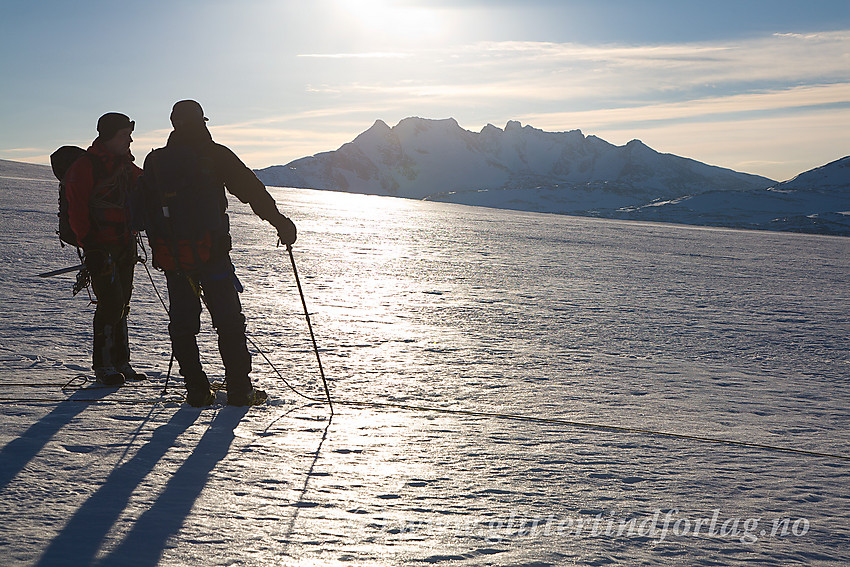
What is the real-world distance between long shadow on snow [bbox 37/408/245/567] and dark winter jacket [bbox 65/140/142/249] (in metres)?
1.37

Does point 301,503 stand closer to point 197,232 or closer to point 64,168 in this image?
point 197,232

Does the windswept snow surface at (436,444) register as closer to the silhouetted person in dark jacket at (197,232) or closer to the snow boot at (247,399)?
the snow boot at (247,399)

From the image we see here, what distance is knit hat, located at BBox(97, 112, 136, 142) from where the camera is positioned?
154 inches

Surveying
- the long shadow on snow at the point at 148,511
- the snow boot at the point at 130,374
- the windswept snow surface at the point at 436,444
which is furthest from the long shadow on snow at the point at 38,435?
the long shadow on snow at the point at 148,511

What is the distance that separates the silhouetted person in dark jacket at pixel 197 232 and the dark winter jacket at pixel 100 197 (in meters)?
0.35

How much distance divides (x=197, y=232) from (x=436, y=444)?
1824 mm

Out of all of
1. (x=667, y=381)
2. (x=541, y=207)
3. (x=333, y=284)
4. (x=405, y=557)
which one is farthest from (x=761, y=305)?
(x=541, y=207)

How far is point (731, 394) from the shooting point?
4.59 meters

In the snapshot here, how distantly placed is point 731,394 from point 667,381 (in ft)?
1.49

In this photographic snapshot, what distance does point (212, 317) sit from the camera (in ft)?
12.5

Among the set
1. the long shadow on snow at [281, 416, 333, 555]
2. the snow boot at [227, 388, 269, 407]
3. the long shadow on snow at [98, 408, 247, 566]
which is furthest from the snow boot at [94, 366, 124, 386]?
the long shadow on snow at [281, 416, 333, 555]

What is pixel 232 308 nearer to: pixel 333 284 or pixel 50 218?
pixel 333 284

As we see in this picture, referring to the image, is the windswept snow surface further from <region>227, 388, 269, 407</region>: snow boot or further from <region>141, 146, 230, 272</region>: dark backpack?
<region>141, 146, 230, 272</region>: dark backpack

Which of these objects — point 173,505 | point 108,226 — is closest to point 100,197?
point 108,226
